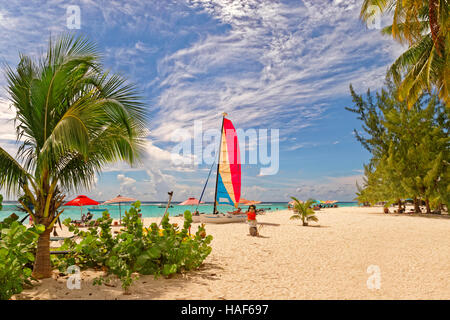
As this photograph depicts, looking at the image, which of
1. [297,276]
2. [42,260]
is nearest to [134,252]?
[42,260]

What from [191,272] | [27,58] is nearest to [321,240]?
[191,272]

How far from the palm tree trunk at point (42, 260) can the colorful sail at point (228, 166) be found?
18353 mm

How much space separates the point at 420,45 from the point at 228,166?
48.6 feet

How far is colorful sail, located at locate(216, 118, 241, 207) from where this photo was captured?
2419cm

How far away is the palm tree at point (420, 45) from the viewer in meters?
11.1

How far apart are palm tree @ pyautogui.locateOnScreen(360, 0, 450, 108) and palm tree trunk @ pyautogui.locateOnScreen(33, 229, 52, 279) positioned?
1330cm

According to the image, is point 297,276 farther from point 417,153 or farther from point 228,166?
point 417,153

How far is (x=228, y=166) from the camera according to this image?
24219 mm

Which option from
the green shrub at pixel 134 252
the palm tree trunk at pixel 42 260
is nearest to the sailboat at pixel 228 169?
the green shrub at pixel 134 252

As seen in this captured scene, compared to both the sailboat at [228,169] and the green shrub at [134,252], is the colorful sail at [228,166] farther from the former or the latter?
the green shrub at [134,252]

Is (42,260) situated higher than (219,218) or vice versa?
(42,260)

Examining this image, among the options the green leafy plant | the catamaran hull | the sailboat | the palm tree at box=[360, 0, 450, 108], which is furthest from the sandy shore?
the sailboat
